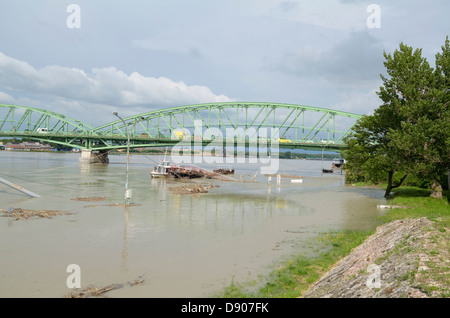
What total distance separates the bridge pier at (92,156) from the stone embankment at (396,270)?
11016cm

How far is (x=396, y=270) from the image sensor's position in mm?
9422

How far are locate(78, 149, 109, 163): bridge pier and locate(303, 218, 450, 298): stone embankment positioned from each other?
110 meters

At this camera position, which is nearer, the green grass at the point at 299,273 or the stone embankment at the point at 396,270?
the stone embankment at the point at 396,270

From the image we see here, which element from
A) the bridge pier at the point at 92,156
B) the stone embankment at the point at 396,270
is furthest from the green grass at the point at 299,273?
the bridge pier at the point at 92,156

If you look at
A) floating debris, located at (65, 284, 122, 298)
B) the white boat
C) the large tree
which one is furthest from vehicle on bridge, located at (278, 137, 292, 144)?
floating debris, located at (65, 284, 122, 298)

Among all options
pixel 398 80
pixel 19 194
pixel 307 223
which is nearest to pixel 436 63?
pixel 398 80

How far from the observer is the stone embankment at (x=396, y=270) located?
7.89 m

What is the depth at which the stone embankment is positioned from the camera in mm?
7893

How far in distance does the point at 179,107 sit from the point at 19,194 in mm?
102064

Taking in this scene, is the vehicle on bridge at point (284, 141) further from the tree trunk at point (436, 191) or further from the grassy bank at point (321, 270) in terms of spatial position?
the grassy bank at point (321, 270)

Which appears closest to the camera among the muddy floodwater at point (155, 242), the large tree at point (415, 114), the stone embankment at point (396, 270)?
the stone embankment at point (396, 270)

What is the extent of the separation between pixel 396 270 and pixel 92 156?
11515 centimetres
